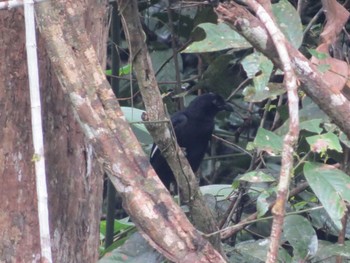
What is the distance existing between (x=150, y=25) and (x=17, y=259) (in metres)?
2.48

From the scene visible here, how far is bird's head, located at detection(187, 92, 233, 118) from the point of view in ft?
14.5

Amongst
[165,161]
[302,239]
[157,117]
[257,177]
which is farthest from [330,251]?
[165,161]

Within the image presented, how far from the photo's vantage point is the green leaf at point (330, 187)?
196 cm

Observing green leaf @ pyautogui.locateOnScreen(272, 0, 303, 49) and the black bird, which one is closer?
green leaf @ pyautogui.locateOnScreen(272, 0, 303, 49)

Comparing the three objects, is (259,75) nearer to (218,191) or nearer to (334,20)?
(334,20)

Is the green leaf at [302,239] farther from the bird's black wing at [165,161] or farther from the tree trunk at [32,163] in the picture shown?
the bird's black wing at [165,161]

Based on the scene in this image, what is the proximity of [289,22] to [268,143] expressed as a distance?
1.28ft

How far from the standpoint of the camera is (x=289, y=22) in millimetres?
2307

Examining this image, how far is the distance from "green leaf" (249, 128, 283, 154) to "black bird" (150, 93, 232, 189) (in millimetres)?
2213

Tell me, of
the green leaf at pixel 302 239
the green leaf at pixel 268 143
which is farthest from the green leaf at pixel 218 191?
the green leaf at pixel 268 143

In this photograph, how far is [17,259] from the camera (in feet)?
7.03

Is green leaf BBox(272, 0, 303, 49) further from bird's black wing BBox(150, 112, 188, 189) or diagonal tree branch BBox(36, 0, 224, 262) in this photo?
bird's black wing BBox(150, 112, 188, 189)

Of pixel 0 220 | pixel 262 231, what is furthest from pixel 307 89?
pixel 262 231

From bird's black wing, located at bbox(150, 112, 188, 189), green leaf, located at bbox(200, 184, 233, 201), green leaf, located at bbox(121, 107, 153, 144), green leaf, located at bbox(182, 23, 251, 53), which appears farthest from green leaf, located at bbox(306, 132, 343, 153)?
bird's black wing, located at bbox(150, 112, 188, 189)
